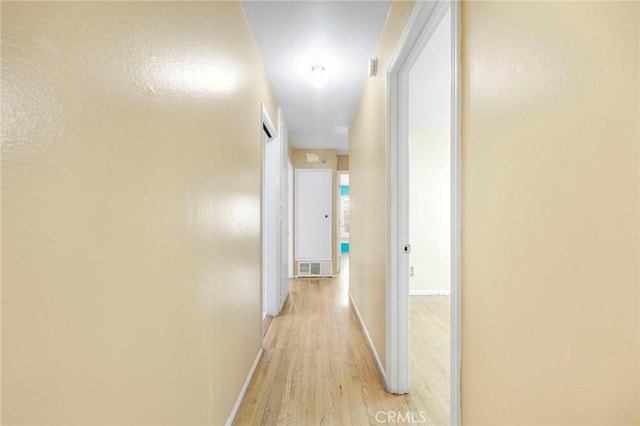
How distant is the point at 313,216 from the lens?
18.9 ft

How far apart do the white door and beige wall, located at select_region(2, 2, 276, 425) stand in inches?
168

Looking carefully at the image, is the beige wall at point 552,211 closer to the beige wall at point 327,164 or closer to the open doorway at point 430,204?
the open doorway at point 430,204

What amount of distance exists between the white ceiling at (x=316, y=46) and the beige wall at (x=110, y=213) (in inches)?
27.2

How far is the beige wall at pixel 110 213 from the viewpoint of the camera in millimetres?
516

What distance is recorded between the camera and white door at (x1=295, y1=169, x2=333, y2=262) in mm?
5730

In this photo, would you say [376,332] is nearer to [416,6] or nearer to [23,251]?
[416,6]

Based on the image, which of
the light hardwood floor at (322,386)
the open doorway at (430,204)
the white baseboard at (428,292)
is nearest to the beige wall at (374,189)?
the light hardwood floor at (322,386)

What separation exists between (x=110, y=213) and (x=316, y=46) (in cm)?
209

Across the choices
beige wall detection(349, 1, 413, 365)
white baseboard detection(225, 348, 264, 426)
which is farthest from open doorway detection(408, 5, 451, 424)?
white baseboard detection(225, 348, 264, 426)

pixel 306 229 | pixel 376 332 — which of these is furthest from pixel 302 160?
pixel 376 332

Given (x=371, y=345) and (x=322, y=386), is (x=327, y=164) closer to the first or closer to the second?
(x=371, y=345)

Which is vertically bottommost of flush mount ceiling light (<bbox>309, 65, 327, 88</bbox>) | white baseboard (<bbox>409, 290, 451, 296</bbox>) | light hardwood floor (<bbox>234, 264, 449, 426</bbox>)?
light hardwood floor (<bbox>234, 264, 449, 426</bbox>)

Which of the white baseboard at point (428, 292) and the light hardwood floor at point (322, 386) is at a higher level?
the white baseboard at point (428, 292)

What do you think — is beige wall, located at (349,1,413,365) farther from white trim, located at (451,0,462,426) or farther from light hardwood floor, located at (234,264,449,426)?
Result: white trim, located at (451,0,462,426)
